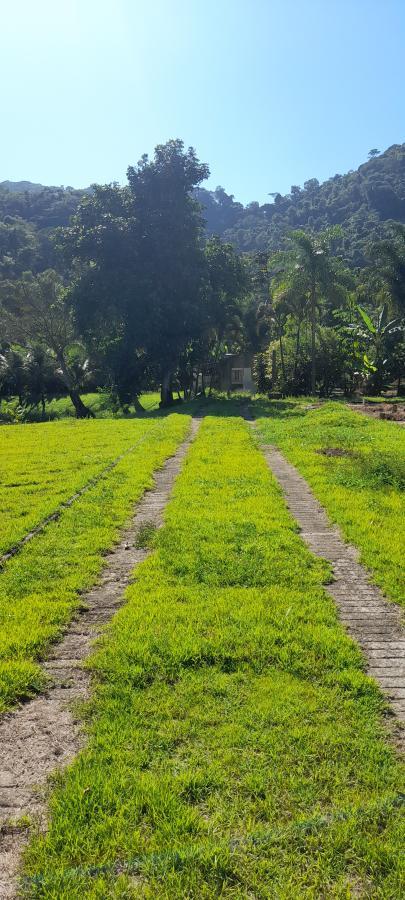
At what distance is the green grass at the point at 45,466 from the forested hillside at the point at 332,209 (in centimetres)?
8061

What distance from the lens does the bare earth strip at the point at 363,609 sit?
13.9ft

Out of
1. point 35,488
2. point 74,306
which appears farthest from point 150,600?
point 74,306

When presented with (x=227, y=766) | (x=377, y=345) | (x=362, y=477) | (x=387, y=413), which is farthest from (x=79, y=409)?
(x=227, y=766)

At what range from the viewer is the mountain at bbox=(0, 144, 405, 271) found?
108 m

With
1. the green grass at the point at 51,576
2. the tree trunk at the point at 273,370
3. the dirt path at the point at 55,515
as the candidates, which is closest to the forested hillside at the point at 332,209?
the tree trunk at the point at 273,370

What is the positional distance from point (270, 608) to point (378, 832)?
2481 mm

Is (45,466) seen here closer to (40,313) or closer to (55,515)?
(55,515)

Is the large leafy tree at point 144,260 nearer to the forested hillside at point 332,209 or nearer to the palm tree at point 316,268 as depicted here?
the palm tree at point 316,268

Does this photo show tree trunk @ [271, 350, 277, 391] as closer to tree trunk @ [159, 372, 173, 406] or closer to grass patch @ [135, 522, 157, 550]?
tree trunk @ [159, 372, 173, 406]

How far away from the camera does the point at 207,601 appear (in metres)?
5.46

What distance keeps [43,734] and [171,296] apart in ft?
98.9

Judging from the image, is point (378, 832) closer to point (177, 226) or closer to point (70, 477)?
point (70, 477)

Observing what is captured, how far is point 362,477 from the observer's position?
10773 mm

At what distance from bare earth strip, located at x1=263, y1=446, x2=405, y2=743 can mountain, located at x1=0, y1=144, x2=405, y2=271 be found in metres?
80.2
